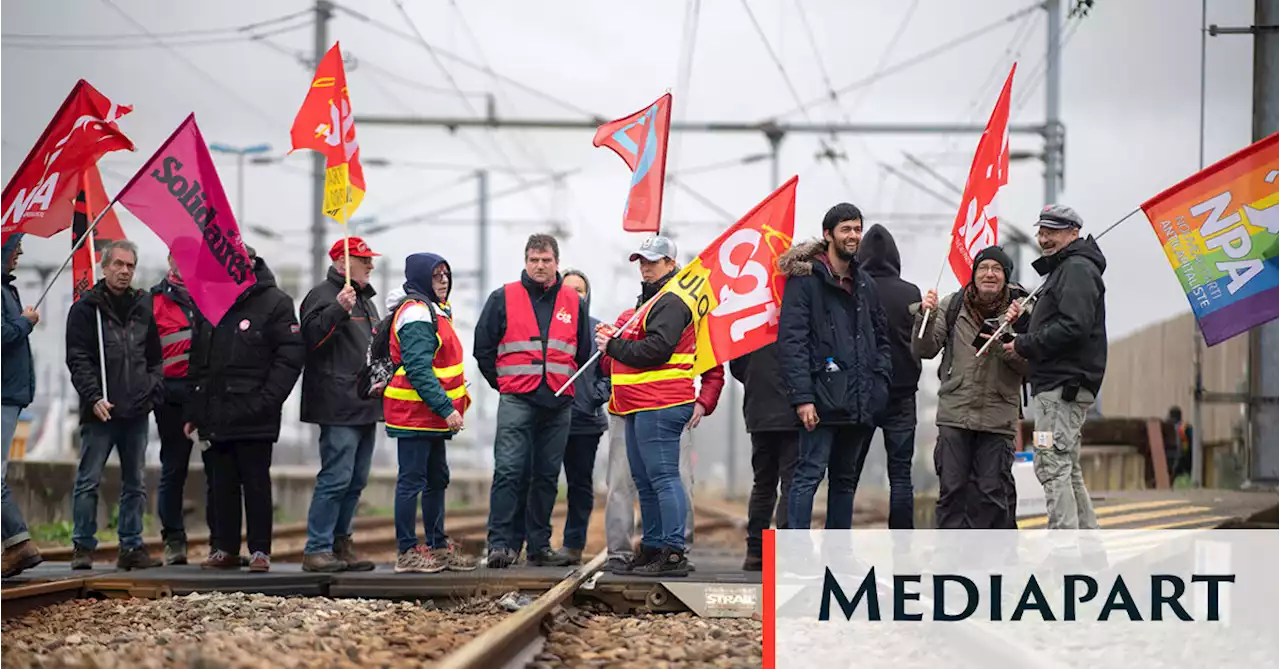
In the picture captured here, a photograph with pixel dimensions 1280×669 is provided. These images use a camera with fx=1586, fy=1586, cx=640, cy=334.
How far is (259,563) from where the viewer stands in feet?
31.0

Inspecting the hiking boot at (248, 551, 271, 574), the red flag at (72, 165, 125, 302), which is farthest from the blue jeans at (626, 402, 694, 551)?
the red flag at (72, 165, 125, 302)

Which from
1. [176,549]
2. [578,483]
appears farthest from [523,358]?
[176,549]

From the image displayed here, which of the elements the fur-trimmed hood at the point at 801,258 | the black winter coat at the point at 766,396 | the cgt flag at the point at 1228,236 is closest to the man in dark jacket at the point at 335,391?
the black winter coat at the point at 766,396

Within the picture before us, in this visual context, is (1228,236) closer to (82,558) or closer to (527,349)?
(527,349)

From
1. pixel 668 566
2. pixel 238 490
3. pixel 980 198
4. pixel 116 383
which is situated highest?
pixel 980 198

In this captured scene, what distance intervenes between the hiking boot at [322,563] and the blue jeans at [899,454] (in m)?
3.14

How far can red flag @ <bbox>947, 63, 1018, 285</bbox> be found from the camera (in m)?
8.98

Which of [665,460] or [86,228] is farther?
[86,228]

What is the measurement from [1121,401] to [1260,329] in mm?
21829

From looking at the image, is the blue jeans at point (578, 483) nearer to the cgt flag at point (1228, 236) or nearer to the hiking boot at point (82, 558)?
the hiking boot at point (82, 558)

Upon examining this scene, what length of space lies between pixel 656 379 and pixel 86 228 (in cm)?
436

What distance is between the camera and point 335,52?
10352 millimetres

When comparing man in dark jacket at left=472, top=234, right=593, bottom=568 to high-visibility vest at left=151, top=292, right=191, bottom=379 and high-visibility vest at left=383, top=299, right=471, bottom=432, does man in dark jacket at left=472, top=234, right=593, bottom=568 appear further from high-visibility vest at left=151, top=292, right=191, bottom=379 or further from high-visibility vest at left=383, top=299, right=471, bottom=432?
high-visibility vest at left=151, top=292, right=191, bottom=379

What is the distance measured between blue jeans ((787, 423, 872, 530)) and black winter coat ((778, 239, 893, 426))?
162mm
